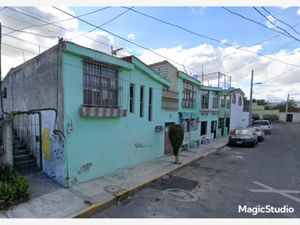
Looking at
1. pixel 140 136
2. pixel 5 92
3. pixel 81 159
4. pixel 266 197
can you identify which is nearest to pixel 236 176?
pixel 266 197

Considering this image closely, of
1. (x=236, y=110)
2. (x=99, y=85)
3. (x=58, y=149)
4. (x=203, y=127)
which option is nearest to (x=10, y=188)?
(x=58, y=149)

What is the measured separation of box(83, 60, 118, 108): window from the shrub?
2833 millimetres

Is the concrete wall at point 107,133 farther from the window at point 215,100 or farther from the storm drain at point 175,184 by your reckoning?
the window at point 215,100

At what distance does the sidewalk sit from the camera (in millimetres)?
4632

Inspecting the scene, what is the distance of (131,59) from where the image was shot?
27.1 feet

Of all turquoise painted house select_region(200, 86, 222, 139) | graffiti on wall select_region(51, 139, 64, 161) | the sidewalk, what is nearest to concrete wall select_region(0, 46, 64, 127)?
graffiti on wall select_region(51, 139, 64, 161)

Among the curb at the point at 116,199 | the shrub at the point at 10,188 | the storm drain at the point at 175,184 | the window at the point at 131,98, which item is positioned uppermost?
the window at the point at 131,98

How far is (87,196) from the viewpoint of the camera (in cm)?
557

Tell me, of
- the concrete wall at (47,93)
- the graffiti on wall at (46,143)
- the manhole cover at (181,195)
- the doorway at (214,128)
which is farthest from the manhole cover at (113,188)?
the doorway at (214,128)

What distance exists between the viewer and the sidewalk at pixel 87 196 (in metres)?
4.63

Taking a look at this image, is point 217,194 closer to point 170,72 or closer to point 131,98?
point 131,98

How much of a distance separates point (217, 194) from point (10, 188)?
5742mm

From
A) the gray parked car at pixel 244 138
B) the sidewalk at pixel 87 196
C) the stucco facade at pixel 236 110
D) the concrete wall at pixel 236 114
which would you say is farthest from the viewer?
the concrete wall at pixel 236 114

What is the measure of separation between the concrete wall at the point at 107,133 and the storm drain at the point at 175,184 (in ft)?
6.00
